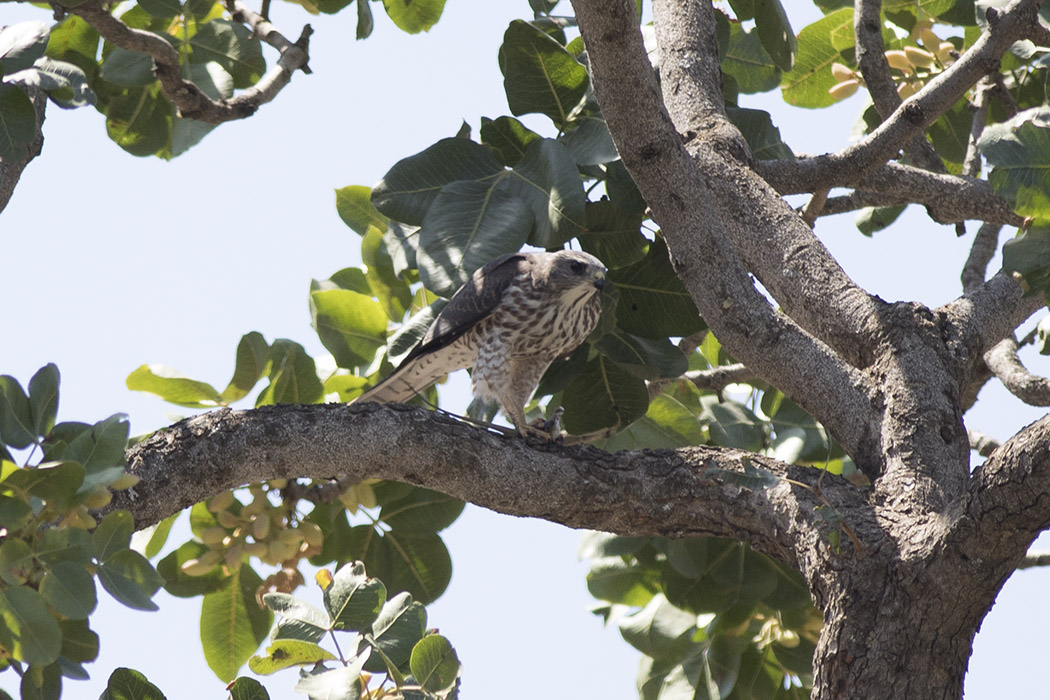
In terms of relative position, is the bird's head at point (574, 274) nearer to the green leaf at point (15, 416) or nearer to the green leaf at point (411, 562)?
the green leaf at point (411, 562)

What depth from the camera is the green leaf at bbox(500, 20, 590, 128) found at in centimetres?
339

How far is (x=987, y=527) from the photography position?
2.05 meters

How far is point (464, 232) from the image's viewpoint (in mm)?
3104

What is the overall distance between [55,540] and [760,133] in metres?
2.75

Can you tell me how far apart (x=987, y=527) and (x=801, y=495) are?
0.50 m

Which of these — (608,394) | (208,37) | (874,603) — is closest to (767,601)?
(608,394)

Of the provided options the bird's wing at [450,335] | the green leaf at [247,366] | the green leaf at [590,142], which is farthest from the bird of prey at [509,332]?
the green leaf at [247,366]

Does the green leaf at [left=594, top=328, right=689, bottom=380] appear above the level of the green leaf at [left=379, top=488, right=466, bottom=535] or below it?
above

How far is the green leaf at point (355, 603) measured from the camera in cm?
218

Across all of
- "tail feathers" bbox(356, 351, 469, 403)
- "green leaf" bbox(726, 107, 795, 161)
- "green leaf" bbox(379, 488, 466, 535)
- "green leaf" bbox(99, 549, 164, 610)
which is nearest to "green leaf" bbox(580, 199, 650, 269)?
"green leaf" bbox(726, 107, 795, 161)

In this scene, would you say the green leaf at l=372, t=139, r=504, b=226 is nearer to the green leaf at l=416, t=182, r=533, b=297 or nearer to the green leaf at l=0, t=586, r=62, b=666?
the green leaf at l=416, t=182, r=533, b=297

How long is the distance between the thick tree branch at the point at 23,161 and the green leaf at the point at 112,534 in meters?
1.29

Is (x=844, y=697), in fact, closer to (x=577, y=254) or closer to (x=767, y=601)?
(x=767, y=601)

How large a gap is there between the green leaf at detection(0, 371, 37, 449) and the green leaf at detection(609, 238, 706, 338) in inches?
74.3
